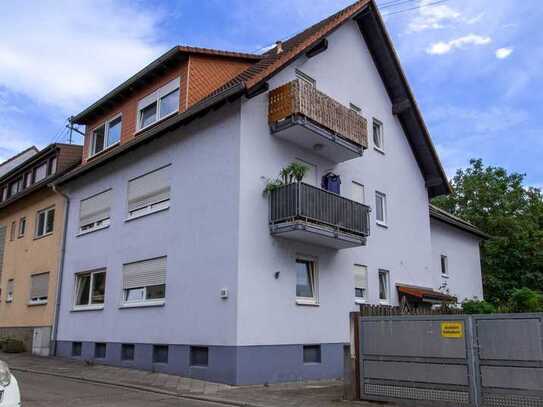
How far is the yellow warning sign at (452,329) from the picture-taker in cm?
Result: 905

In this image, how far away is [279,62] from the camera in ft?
46.6

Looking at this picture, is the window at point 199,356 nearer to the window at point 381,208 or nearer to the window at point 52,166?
the window at point 381,208

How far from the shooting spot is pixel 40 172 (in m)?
23.9

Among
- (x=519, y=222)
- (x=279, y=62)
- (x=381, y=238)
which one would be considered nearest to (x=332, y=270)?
(x=381, y=238)

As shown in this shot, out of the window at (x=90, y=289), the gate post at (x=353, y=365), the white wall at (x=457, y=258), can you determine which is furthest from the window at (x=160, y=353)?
the white wall at (x=457, y=258)

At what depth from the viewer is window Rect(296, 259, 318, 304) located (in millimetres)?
14773

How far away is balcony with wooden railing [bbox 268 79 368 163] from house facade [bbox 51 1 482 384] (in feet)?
0.16

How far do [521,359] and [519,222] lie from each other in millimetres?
27978

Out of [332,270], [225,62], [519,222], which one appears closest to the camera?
[332,270]

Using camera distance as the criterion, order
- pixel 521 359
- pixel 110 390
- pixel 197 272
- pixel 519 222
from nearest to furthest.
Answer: pixel 521 359 → pixel 110 390 → pixel 197 272 → pixel 519 222

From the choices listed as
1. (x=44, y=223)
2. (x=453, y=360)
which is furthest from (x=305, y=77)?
(x=44, y=223)

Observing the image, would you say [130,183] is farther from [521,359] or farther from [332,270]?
[521,359]

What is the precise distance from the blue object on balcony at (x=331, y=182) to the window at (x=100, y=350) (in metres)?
8.33

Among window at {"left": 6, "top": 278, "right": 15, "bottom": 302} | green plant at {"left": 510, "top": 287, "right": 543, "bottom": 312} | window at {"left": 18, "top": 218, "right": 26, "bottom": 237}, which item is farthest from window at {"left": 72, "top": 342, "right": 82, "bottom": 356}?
green plant at {"left": 510, "top": 287, "right": 543, "bottom": 312}
